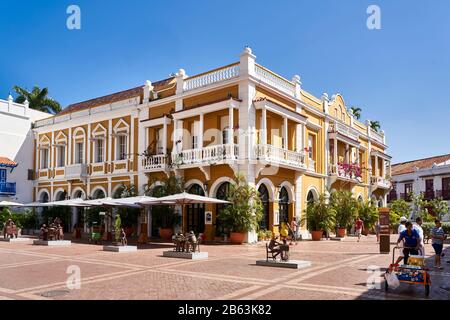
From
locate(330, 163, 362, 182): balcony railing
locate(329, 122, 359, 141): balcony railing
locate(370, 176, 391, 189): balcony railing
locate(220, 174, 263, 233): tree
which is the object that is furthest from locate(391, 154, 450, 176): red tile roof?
locate(220, 174, 263, 233): tree

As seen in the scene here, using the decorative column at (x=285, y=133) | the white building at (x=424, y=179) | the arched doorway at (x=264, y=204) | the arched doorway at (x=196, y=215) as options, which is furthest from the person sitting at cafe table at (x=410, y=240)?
the white building at (x=424, y=179)

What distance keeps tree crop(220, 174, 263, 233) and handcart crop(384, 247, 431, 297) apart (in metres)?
12.2

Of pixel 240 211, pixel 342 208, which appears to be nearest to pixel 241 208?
pixel 240 211

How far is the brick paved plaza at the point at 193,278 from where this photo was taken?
29.3 feet

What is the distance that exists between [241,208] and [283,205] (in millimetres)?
5233

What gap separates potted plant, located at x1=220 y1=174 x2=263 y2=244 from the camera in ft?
70.1

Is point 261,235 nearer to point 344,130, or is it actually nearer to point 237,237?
point 237,237

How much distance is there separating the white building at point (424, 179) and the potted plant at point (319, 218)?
23291 mm

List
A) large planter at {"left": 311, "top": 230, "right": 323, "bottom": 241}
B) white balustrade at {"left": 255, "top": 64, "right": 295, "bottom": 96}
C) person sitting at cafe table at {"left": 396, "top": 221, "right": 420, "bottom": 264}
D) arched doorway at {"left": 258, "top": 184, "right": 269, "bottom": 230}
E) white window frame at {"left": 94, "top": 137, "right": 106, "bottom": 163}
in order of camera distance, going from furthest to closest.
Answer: white window frame at {"left": 94, "top": 137, "right": 106, "bottom": 163}
large planter at {"left": 311, "top": 230, "right": 323, "bottom": 241}
arched doorway at {"left": 258, "top": 184, "right": 269, "bottom": 230}
white balustrade at {"left": 255, "top": 64, "right": 295, "bottom": 96}
person sitting at cafe table at {"left": 396, "top": 221, "right": 420, "bottom": 264}

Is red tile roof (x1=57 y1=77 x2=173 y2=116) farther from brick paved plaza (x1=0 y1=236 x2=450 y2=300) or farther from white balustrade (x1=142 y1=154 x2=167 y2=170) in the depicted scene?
brick paved plaza (x1=0 y1=236 x2=450 y2=300)

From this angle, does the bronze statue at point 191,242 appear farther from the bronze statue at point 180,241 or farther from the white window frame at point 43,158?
the white window frame at point 43,158
